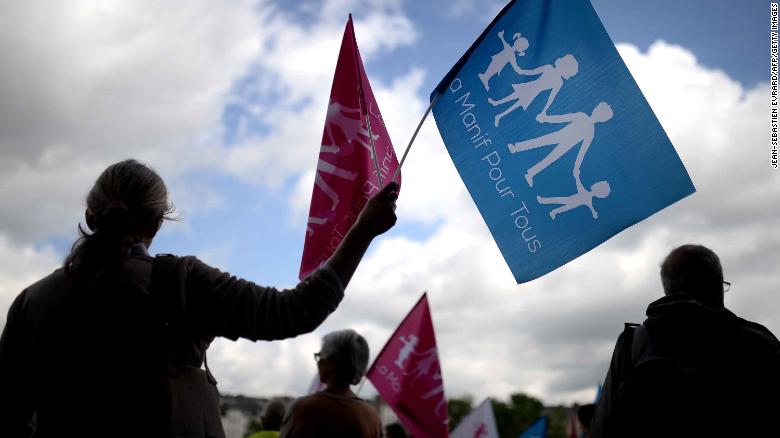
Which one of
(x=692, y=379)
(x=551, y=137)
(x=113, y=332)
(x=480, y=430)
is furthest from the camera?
(x=480, y=430)

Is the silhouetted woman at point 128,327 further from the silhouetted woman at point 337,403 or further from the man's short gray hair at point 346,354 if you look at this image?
the man's short gray hair at point 346,354

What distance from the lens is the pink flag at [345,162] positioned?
428cm

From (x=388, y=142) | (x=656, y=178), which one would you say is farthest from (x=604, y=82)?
(x=388, y=142)

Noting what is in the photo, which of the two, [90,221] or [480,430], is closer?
[90,221]

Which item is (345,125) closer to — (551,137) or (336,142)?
(336,142)

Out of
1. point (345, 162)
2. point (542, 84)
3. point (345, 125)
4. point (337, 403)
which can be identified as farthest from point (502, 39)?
point (337, 403)

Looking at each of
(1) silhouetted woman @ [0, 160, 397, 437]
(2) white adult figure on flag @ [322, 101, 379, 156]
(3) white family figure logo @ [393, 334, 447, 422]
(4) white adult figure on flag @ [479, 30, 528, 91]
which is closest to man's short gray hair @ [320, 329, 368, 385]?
(2) white adult figure on flag @ [322, 101, 379, 156]

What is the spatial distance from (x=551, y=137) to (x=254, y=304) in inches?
96.7

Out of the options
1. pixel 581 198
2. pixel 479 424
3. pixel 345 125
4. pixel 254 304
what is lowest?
pixel 254 304

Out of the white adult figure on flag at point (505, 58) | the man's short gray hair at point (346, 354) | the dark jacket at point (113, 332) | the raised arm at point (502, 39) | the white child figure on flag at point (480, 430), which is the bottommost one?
the dark jacket at point (113, 332)

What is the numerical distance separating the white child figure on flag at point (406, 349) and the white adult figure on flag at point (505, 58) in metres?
5.89

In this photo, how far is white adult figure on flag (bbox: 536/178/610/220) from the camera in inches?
155

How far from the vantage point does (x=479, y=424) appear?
43.7 feet

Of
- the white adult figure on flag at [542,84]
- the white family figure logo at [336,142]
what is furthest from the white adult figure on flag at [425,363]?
the white adult figure on flag at [542,84]
